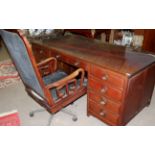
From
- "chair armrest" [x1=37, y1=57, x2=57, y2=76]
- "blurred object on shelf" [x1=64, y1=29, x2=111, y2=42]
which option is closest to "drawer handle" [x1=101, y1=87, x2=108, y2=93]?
"chair armrest" [x1=37, y1=57, x2=57, y2=76]

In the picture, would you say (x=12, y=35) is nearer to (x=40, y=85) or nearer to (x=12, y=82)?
(x=40, y=85)

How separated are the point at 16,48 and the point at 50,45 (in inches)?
31.5

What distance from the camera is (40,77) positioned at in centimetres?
142

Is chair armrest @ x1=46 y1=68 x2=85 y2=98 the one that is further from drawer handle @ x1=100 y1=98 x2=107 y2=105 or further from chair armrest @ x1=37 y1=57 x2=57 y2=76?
chair armrest @ x1=37 y1=57 x2=57 y2=76

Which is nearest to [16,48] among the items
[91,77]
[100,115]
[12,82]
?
[91,77]

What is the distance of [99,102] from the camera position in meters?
1.84

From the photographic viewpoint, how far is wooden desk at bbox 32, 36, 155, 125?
156cm

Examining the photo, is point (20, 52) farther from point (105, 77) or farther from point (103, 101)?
point (103, 101)

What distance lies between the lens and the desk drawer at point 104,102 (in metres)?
1.71

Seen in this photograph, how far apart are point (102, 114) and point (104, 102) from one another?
171 mm

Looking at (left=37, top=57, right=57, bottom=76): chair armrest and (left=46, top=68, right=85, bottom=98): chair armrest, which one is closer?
(left=46, top=68, right=85, bottom=98): chair armrest

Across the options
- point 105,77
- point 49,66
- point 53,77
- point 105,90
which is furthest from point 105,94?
point 49,66

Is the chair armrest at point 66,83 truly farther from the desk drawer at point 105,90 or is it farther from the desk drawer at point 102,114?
the desk drawer at point 102,114

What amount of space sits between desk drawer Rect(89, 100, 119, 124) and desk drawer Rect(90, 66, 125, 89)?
1.19 feet
